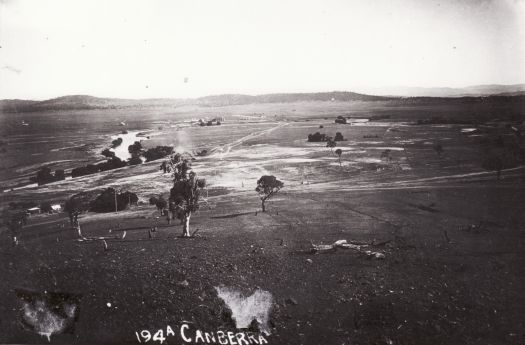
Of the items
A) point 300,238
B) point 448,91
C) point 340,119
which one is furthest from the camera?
point 340,119

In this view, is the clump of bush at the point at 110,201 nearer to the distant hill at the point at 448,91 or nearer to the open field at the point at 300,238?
the open field at the point at 300,238

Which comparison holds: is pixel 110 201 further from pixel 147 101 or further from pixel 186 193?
pixel 147 101

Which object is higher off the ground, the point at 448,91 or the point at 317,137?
the point at 448,91

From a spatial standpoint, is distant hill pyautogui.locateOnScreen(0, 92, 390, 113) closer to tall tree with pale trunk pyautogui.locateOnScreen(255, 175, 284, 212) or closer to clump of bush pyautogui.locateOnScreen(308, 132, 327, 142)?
clump of bush pyautogui.locateOnScreen(308, 132, 327, 142)

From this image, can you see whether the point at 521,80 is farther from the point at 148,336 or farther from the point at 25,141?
the point at 25,141

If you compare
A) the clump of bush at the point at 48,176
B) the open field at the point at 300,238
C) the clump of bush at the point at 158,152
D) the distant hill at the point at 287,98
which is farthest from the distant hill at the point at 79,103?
the clump of bush at the point at 48,176

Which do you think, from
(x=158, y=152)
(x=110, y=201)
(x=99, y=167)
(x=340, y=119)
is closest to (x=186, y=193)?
(x=158, y=152)

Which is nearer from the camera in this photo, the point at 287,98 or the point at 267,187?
the point at 267,187

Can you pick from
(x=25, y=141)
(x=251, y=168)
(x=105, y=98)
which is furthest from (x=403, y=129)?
(x=25, y=141)

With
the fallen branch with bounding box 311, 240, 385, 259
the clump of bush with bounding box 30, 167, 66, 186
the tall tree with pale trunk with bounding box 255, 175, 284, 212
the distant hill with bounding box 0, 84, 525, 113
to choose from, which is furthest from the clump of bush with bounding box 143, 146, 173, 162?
the fallen branch with bounding box 311, 240, 385, 259
